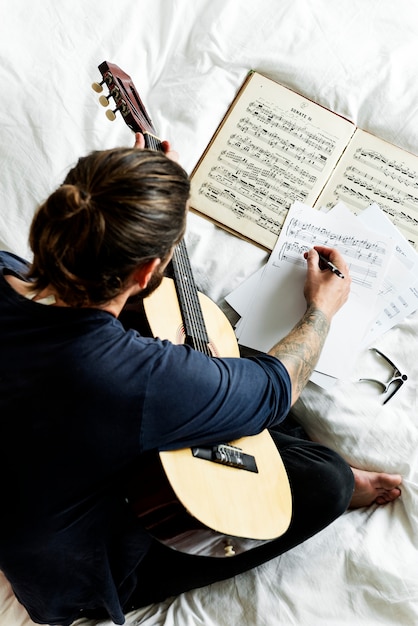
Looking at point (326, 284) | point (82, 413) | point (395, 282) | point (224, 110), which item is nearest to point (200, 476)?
point (82, 413)

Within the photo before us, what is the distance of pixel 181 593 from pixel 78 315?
0.67 m

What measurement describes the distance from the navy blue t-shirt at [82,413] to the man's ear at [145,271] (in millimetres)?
64

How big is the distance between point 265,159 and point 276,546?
2.88 feet

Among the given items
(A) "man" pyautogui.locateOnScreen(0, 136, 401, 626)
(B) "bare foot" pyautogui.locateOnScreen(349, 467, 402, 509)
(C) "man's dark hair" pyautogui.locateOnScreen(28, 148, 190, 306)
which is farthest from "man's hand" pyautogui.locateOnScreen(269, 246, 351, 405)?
(C) "man's dark hair" pyautogui.locateOnScreen(28, 148, 190, 306)

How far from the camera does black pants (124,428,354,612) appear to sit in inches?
43.4

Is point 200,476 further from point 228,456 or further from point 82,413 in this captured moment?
point 82,413

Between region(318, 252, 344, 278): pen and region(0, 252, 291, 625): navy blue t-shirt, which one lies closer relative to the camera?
region(0, 252, 291, 625): navy blue t-shirt

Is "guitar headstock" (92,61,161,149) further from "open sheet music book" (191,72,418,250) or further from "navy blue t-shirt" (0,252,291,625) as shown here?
"navy blue t-shirt" (0,252,291,625)

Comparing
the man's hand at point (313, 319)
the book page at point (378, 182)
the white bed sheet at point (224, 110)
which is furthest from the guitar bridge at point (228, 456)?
the book page at point (378, 182)

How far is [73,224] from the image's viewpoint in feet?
2.36

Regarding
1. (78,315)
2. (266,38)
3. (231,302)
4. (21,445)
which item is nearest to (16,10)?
(266,38)

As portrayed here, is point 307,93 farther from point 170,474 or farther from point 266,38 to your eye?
point 170,474

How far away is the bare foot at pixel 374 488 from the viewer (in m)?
1.21

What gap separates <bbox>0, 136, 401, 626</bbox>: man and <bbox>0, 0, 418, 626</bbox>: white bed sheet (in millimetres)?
344
